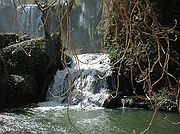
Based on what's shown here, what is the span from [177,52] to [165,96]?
49.3 inches

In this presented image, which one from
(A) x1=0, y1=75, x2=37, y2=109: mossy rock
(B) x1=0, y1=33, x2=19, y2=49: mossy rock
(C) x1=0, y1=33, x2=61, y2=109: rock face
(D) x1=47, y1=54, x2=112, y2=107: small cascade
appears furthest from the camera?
(B) x1=0, y1=33, x2=19, y2=49: mossy rock

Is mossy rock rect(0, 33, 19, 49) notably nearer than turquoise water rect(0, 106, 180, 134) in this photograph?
No

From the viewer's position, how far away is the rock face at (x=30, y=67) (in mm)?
11516

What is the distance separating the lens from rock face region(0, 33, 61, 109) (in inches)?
453

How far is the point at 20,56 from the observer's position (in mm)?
12828

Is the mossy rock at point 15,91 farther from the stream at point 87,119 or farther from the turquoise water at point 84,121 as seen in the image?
the turquoise water at point 84,121

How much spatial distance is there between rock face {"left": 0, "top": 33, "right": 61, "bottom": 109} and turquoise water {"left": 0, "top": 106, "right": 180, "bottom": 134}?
3.93ft

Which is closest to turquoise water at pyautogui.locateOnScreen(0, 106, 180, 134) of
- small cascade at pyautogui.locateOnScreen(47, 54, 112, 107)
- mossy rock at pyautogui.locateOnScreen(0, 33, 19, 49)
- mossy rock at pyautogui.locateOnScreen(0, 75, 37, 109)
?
mossy rock at pyautogui.locateOnScreen(0, 75, 37, 109)

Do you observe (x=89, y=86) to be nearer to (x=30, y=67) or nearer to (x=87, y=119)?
(x=30, y=67)

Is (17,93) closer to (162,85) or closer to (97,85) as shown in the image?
(97,85)

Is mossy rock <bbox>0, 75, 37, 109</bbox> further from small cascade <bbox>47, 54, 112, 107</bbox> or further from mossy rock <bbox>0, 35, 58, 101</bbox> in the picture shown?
mossy rock <bbox>0, 35, 58, 101</bbox>

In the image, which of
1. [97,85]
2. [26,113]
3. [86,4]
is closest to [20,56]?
[97,85]

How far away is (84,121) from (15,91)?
131 inches

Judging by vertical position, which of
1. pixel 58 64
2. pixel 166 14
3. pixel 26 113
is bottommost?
pixel 26 113
